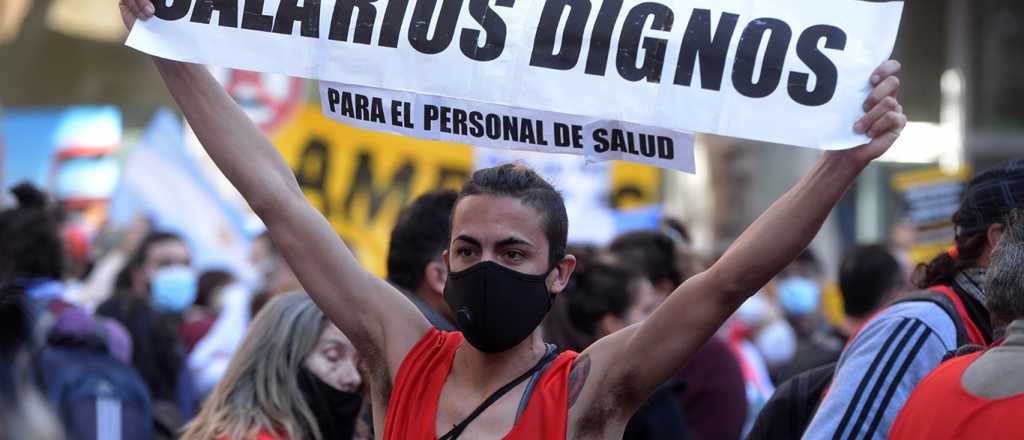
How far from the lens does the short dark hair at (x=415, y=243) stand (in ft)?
15.6

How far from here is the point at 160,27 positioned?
3.37 meters

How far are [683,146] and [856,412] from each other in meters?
0.78

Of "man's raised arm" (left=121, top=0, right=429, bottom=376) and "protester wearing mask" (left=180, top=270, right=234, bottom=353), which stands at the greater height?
"man's raised arm" (left=121, top=0, right=429, bottom=376)

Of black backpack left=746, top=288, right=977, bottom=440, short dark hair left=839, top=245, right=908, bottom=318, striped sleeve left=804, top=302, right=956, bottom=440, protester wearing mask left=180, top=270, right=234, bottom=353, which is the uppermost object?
striped sleeve left=804, top=302, right=956, bottom=440

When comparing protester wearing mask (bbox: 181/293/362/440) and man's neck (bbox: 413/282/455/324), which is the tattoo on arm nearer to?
protester wearing mask (bbox: 181/293/362/440)

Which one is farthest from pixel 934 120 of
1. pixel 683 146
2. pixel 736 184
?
pixel 683 146

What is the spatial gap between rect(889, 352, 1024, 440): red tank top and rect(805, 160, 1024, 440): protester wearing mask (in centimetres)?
33

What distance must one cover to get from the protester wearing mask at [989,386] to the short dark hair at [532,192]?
33.7 inches

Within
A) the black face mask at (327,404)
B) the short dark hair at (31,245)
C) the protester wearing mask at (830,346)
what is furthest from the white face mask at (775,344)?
the black face mask at (327,404)

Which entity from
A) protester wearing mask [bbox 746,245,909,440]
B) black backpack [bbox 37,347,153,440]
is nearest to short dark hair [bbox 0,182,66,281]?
black backpack [bbox 37,347,153,440]

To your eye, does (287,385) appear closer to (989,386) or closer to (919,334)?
(919,334)

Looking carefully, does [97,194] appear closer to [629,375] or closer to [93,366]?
[93,366]

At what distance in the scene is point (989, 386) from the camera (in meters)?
2.88

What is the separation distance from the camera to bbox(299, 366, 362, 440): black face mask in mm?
4223
